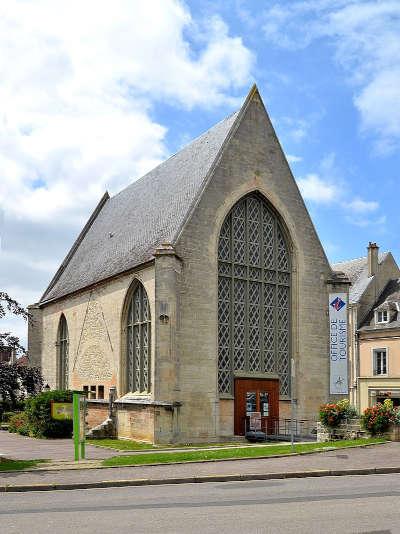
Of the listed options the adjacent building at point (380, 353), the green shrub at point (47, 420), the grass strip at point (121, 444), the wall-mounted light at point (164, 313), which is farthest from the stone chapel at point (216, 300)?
the adjacent building at point (380, 353)

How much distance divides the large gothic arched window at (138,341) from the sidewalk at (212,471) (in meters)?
11.9

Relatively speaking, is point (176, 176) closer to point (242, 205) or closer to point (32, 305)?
point (242, 205)

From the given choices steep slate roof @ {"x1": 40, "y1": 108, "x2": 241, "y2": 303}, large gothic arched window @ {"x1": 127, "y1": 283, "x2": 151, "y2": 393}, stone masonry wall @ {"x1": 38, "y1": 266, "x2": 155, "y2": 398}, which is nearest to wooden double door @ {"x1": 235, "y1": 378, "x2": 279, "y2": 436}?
large gothic arched window @ {"x1": 127, "y1": 283, "x2": 151, "y2": 393}

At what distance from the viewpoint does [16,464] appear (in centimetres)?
1912

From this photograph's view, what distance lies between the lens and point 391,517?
10.3 meters

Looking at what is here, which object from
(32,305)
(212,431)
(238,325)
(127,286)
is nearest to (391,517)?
(212,431)

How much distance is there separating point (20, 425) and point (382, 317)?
27.6 meters

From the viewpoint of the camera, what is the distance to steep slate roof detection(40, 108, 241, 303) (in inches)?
1228

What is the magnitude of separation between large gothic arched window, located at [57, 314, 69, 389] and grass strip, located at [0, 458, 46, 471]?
20.5 m

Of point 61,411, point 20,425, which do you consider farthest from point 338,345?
point 20,425

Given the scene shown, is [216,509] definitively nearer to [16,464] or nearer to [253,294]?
[16,464]

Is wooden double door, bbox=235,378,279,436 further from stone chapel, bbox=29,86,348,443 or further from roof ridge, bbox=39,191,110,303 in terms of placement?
roof ridge, bbox=39,191,110,303

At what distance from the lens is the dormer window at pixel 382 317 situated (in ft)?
167

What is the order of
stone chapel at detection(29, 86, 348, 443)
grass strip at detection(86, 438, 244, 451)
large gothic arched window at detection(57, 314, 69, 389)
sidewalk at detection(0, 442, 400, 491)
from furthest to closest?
large gothic arched window at detection(57, 314, 69, 389)
stone chapel at detection(29, 86, 348, 443)
grass strip at detection(86, 438, 244, 451)
sidewalk at detection(0, 442, 400, 491)
